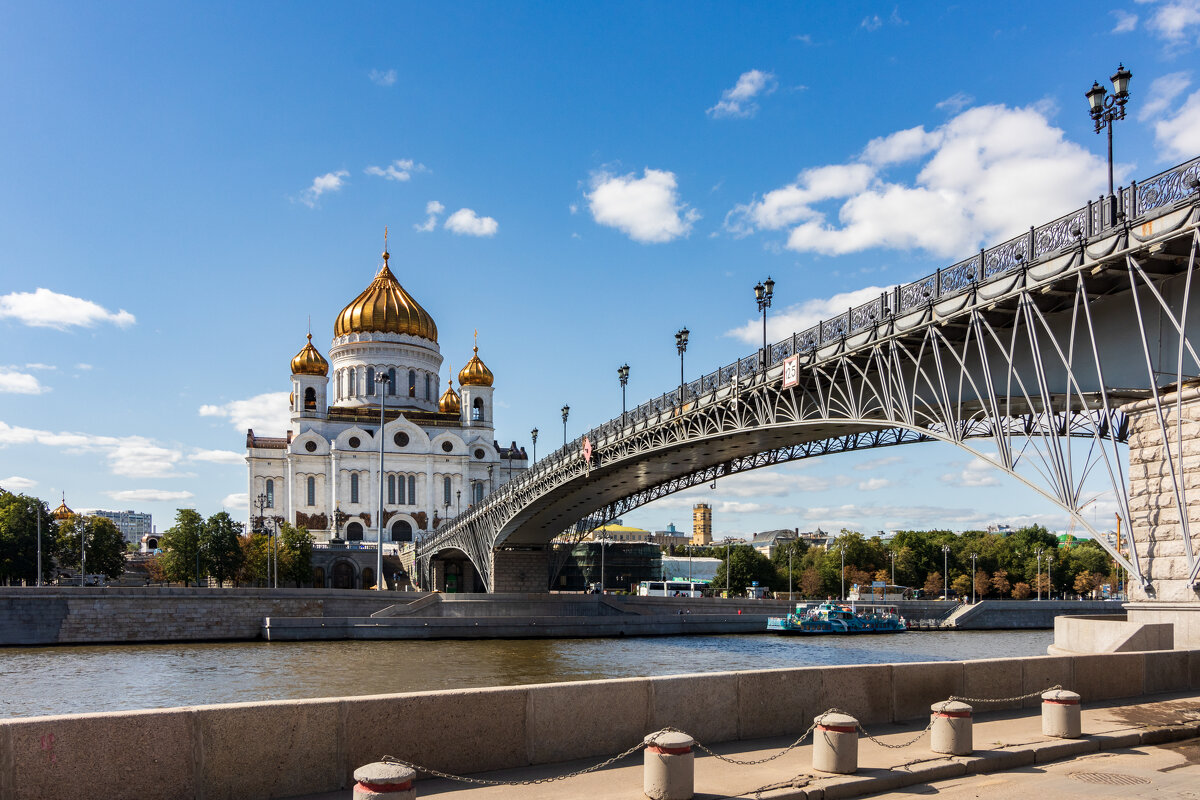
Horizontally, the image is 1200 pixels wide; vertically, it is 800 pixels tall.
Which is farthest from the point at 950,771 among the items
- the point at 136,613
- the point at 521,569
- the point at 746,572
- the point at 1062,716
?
the point at 746,572

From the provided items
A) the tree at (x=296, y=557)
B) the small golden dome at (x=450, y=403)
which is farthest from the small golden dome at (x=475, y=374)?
the tree at (x=296, y=557)

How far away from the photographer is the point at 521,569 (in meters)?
59.8

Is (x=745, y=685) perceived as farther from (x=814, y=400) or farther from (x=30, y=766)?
(x=814, y=400)

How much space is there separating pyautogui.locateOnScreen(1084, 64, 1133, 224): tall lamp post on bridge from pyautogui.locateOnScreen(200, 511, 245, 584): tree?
203ft

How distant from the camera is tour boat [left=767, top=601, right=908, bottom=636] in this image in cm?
5400

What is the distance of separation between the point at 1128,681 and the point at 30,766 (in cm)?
1223

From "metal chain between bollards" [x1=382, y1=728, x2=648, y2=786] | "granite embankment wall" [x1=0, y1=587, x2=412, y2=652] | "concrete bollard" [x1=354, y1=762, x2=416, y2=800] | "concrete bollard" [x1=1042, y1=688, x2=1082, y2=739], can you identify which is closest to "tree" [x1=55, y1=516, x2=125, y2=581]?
"granite embankment wall" [x1=0, y1=587, x2=412, y2=652]

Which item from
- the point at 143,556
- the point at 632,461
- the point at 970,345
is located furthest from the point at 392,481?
the point at 970,345

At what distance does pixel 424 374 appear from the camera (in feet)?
329

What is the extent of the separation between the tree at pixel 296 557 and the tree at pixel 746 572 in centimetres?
3492

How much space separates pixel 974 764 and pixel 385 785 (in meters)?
5.62

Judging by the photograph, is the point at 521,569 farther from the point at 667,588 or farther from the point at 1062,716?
the point at 1062,716

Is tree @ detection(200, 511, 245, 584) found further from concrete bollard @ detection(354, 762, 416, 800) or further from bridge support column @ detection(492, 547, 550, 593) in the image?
concrete bollard @ detection(354, 762, 416, 800)

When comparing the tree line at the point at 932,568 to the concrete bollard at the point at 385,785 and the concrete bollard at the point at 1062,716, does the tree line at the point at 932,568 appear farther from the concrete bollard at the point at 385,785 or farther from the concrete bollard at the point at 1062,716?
the concrete bollard at the point at 385,785
